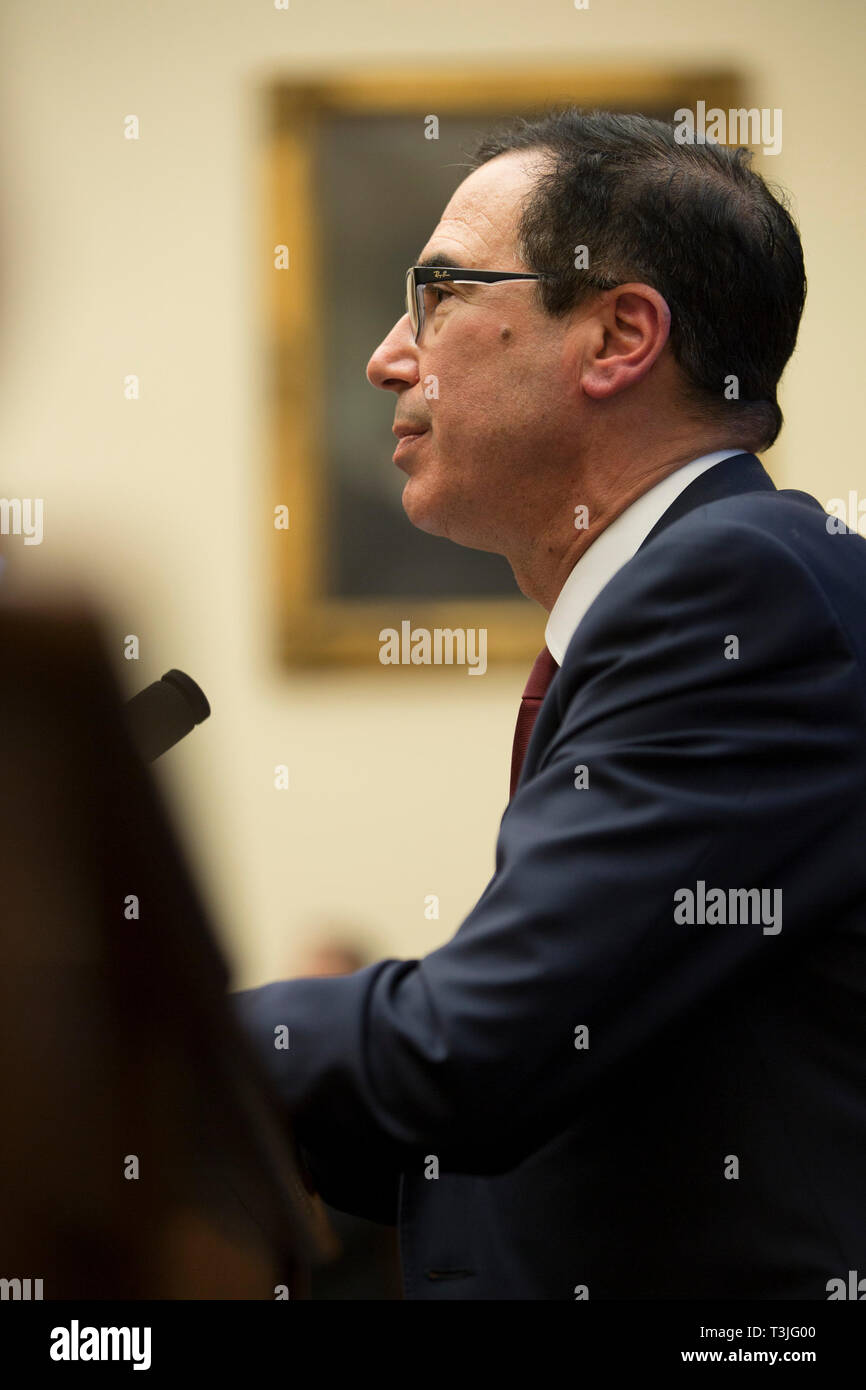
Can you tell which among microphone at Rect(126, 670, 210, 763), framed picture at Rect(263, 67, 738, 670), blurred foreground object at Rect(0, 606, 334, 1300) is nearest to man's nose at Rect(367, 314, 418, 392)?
→ microphone at Rect(126, 670, 210, 763)

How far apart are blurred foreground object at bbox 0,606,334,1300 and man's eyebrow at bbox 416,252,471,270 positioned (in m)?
0.79

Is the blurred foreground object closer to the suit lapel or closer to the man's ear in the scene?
the suit lapel

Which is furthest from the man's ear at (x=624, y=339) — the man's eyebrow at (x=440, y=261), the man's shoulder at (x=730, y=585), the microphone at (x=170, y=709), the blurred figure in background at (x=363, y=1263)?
the blurred figure in background at (x=363, y=1263)

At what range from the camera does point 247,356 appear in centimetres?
232

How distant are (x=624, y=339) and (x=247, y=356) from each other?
4.67 feet

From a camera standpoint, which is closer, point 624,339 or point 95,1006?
point 95,1006

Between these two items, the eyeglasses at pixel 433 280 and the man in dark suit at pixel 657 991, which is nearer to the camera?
the man in dark suit at pixel 657 991

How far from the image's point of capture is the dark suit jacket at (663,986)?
2.30ft

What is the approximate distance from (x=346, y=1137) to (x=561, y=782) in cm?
22

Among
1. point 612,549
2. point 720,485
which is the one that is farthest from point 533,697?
point 720,485

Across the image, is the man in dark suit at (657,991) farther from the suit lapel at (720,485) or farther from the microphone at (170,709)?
the microphone at (170,709)

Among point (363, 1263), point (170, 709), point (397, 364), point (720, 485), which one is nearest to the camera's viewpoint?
point (170, 709)

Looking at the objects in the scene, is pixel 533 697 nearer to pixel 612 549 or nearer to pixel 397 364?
pixel 612 549

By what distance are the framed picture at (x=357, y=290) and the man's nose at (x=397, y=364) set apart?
3.79ft
